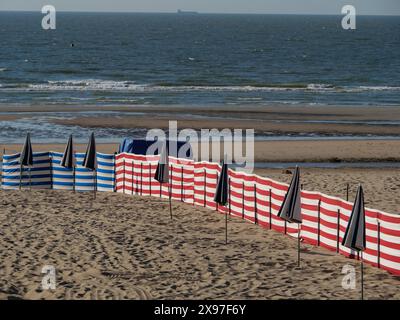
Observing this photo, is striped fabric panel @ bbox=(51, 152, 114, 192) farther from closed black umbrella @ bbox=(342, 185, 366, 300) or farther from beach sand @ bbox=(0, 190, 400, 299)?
closed black umbrella @ bbox=(342, 185, 366, 300)

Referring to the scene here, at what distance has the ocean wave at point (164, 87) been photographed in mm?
62469

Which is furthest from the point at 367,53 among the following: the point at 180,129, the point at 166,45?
the point at 180,129

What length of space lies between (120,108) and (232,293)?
117 feet

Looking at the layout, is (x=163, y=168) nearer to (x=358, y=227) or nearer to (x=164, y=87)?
(x=358, y=227)

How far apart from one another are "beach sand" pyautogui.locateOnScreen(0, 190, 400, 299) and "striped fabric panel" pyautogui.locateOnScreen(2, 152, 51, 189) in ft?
7.32

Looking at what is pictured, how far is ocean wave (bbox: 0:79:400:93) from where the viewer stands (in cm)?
6247

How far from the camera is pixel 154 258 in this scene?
17266mm

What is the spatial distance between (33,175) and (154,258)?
861cm

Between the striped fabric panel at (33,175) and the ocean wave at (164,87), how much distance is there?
36622 mm

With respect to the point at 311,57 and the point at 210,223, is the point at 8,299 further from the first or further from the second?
the point at 311,57

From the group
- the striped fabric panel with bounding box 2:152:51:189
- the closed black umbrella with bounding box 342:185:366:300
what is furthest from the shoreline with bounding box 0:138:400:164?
the closed black umbrella with bounding box 342:185:366:300

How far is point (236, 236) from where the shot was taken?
19391 mm

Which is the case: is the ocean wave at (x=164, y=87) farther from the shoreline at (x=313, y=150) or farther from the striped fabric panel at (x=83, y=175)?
the striped fabric panel at (x=83, y=175)

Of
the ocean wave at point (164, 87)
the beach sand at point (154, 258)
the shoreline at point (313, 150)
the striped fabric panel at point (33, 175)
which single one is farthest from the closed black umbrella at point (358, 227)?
the ocean wave at point (164, 87)
